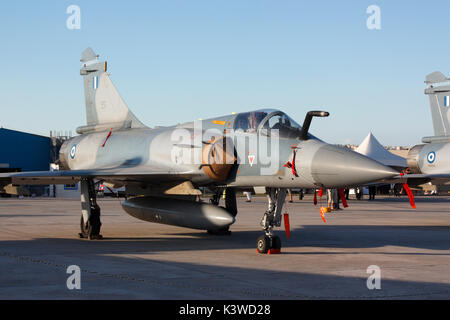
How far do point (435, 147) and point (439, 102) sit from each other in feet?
6.94

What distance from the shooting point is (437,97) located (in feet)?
64.8

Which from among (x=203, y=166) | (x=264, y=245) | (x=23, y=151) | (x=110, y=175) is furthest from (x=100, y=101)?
(x=23, y=151)

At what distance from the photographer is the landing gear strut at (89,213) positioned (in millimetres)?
13602

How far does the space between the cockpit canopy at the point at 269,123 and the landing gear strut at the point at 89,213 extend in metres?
3.99

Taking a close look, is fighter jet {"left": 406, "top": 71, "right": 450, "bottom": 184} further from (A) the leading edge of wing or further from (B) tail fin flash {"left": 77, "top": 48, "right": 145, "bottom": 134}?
(B) tail fin flash {"left": 77, "top": 48, "right": 145, "bottom": 134}

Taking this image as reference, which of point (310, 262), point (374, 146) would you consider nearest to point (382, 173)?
point (310, 262)

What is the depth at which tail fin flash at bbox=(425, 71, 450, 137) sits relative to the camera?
19312 mm

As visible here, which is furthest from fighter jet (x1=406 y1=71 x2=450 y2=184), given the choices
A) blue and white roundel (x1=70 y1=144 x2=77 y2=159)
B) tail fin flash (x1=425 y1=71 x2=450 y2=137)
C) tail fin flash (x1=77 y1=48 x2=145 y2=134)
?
blue and white roundel (x1=70 y1=144 x2=77 y2=159)

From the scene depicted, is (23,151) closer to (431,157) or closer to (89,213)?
(89,213)

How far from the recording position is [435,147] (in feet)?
60.1

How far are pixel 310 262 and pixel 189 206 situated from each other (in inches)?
151

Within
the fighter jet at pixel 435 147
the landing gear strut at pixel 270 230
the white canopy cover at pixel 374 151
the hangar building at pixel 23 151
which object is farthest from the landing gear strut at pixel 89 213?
the hangar building at pixel 23 151

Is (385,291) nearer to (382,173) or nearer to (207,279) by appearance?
(207,279)

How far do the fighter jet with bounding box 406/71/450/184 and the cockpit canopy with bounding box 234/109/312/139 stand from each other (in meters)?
6.33
